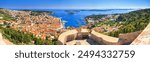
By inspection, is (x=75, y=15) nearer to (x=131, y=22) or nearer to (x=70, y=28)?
(x=70, y=28)

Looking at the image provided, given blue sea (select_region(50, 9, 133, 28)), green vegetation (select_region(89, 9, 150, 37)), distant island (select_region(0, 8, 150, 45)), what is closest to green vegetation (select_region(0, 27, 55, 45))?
distant island (select_region(0, 8, 150, 45))

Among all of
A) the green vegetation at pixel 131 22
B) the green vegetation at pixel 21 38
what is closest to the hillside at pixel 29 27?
the green vegetation at pixel 21 38

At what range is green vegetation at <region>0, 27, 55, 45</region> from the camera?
16.5 feet

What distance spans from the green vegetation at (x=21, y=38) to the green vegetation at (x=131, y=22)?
82 cm

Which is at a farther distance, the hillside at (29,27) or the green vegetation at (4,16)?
the green vegetation at (4,16)

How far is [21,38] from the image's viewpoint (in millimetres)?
5055

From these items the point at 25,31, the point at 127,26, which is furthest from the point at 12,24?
the point at 127,26

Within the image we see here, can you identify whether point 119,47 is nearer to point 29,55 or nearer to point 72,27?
point 72,27

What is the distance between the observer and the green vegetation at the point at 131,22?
201 inches

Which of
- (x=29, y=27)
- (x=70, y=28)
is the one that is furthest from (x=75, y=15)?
(x=29, y=27)

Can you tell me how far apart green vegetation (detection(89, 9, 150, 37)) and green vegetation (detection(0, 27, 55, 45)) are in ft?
2.71

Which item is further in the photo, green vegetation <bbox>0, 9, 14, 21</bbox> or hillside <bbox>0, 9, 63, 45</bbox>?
green vegetation <bbox>0, 9, 14, 21</bbox>

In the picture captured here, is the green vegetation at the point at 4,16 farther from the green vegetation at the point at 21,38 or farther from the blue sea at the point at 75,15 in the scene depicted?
the blue sea at the point at 75,15

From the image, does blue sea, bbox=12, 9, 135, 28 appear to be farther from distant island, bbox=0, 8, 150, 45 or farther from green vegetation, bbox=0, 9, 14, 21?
green vegetation, bbox=0, 9, 14, 21
